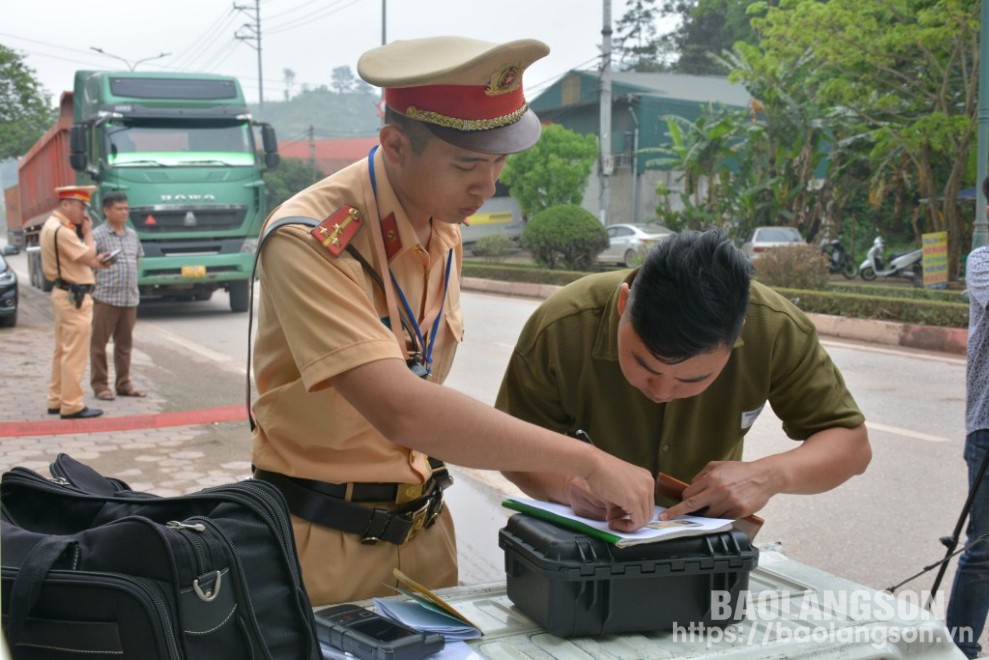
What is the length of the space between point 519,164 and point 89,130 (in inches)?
693

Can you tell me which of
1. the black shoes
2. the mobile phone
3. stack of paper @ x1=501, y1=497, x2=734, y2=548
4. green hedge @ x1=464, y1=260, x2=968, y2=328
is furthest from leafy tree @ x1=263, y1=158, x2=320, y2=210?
the mobile phone

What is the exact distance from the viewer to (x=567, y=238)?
20266 millimetres

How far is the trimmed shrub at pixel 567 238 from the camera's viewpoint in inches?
798

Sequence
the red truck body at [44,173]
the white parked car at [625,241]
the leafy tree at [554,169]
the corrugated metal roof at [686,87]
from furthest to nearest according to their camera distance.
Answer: the corrugated metal roof at [686,87]
the leafy tree at [554,169]
the white parked car at [625,241]
the red truck body at [44,173]

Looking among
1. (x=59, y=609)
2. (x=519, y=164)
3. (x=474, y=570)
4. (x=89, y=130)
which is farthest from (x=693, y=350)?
(x=519, y=164)

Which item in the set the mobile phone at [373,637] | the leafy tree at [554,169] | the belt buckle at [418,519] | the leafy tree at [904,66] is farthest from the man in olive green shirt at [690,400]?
the leafy tree at [554,169]

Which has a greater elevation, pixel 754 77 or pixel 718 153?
pixel 754 77

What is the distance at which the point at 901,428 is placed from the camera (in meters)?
6.88

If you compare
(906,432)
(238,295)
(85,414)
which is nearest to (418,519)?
(906,432)

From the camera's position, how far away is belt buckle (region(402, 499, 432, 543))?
1.96 meters

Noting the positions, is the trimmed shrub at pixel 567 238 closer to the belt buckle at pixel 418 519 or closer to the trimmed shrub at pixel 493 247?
the trimmed shrub at pixel 493 247

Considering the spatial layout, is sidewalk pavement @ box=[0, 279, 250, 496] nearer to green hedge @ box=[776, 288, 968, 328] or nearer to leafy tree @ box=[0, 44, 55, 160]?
leafy tree @ box=[0, 44, 55, 160]

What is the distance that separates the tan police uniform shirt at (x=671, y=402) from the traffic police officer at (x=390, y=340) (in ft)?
0.72

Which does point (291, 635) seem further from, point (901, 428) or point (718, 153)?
point (718, 153)
